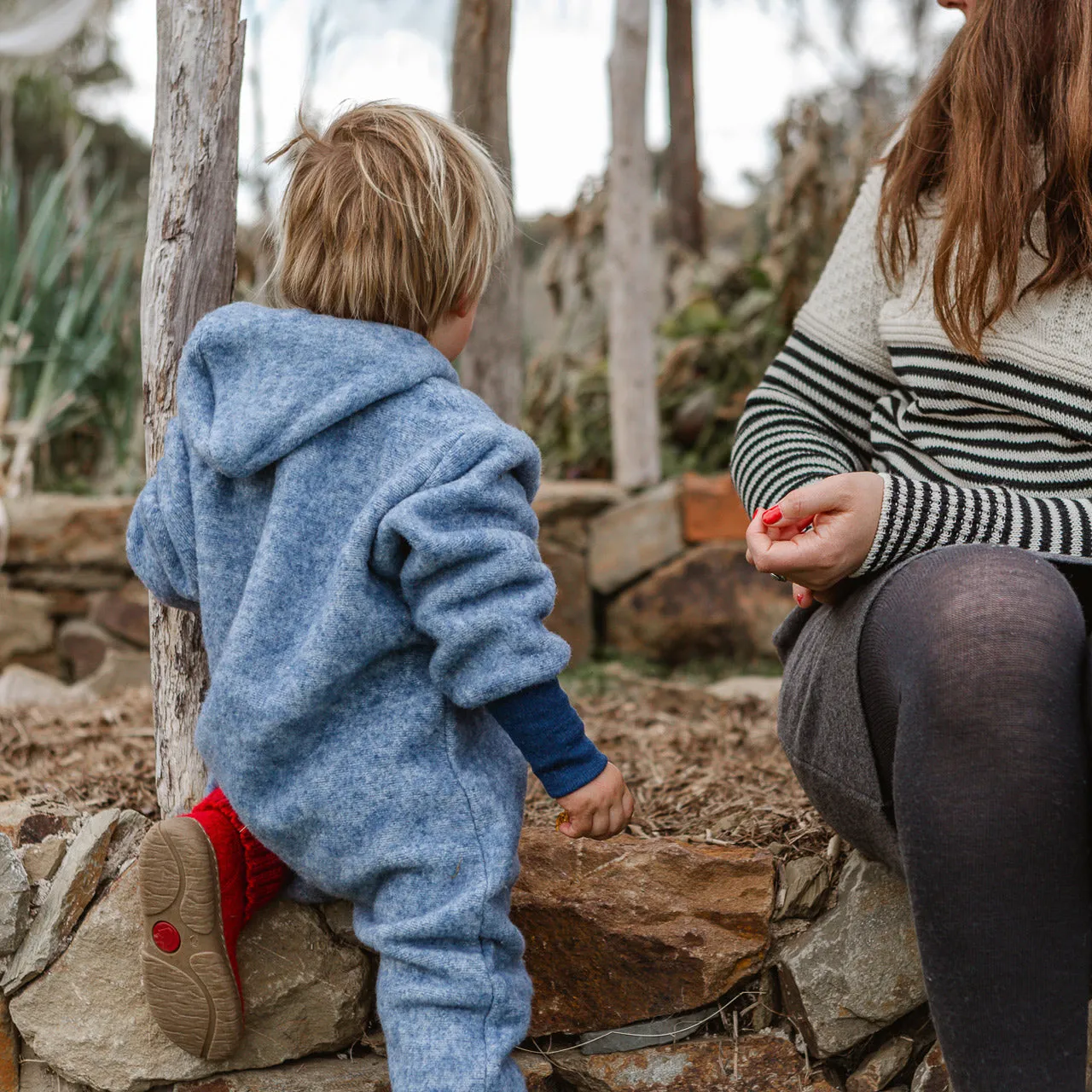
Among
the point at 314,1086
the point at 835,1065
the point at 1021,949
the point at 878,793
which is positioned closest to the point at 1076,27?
the point at 878,793

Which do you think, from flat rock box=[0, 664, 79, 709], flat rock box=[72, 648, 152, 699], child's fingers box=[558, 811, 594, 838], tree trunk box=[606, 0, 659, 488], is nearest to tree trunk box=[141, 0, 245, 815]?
child's fingers box=[558, 811, 594, 838]

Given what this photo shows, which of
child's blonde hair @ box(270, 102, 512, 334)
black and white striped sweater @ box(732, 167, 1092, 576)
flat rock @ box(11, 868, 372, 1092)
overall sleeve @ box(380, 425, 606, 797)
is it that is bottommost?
flat rock @ box(11, 868, 372, 1092)

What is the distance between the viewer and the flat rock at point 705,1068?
1569 millimetres

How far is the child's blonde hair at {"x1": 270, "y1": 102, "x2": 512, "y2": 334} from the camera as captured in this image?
53.8 inches

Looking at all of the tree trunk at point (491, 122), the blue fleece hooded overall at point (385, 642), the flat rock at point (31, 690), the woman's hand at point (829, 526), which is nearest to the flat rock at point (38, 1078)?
the blue fleece hooded overall at point (385, 642)

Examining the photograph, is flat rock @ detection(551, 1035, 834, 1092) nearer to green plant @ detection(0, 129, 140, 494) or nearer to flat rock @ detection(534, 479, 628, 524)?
flat rock @ detection(534, 479, 628, 524)

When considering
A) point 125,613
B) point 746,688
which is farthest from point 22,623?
point 746,688

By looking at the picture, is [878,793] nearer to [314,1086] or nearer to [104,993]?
[314,1086]

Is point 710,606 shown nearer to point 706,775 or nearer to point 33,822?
point 706,775

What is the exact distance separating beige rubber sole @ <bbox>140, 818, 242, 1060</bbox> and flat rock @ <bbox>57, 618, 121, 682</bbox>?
9.28ft

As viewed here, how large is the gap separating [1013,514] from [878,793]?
0.33 meters

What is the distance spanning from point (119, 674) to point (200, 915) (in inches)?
99.6

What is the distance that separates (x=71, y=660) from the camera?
409 centimetres

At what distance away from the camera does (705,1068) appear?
1.58 m
